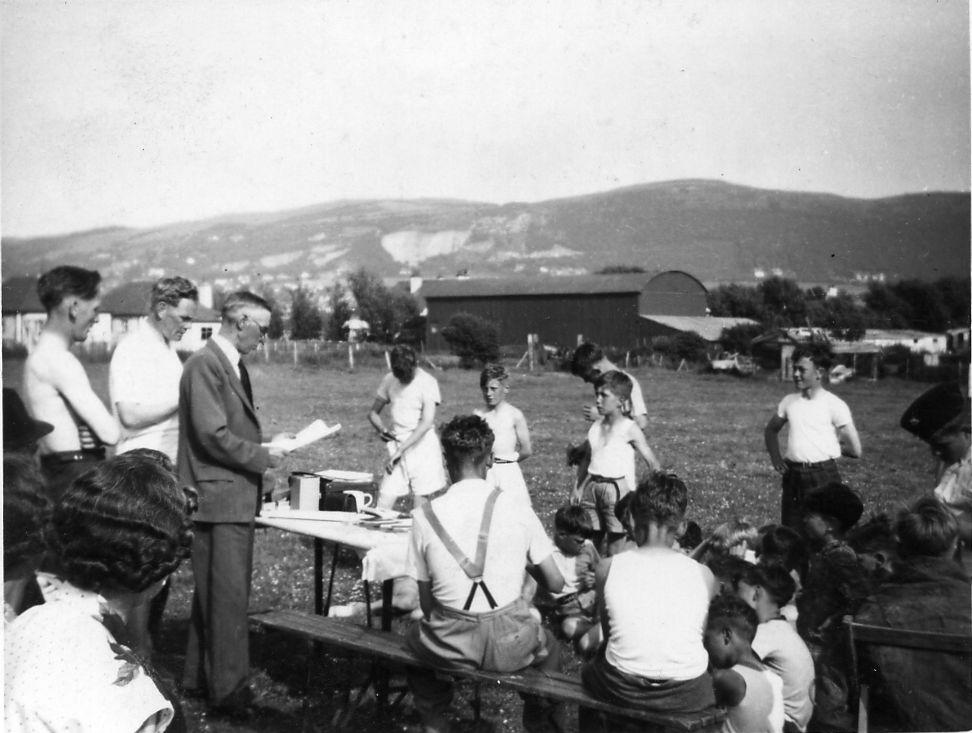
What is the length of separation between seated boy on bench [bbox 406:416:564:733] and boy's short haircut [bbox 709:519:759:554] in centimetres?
170

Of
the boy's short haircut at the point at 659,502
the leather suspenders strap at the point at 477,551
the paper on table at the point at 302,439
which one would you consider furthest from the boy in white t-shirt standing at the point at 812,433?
the paper on table at the point at 302,439

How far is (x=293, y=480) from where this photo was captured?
5.11 meters

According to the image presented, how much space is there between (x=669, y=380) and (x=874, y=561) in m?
13.2

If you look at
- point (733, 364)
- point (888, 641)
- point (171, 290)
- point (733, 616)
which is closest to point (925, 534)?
point (888, 641)

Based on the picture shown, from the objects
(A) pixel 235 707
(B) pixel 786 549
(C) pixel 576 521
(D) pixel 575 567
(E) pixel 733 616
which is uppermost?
(E) pixel 733 616

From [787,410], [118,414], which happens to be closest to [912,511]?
[787,410]

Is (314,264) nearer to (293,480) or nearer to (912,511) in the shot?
(293,480)

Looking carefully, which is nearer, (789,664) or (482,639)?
(482,639)

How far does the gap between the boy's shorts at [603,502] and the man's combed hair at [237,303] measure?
2486 mm

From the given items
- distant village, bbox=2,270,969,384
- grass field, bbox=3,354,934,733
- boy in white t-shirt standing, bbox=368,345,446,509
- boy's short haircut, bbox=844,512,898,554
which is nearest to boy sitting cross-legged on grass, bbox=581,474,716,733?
grass field, bbox=3,354,934,733

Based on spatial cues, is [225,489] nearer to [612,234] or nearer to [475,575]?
[475,575]

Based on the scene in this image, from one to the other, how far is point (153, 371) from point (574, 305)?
1477cm

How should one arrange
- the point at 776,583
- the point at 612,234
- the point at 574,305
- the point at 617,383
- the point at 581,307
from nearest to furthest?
the point at 776,583 → the point at 617,383 → the point at 612,234 → the point at 581,307 → the point at 574,305

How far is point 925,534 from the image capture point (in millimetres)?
3312
